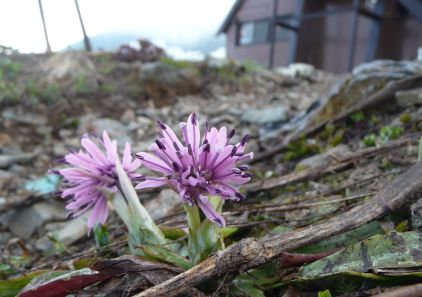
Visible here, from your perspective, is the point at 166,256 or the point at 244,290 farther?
the point at 166,256

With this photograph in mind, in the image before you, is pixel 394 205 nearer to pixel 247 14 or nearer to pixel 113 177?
pixel 113 177

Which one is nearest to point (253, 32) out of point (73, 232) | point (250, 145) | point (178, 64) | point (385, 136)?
point (178, 64)

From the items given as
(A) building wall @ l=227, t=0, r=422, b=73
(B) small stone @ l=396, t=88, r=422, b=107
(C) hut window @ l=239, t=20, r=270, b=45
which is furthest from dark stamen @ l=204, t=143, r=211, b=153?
(C) hut window @ l=239, t=20, r=270, b=45

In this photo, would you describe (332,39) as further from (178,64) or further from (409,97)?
(409,97)

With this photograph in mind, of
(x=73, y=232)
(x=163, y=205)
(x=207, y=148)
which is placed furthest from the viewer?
(x=73, y=232)

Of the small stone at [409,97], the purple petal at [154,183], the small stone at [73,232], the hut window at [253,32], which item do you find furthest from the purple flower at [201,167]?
the hut window at [253,32]

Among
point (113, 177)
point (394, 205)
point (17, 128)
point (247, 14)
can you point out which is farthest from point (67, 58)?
point (247, 14)

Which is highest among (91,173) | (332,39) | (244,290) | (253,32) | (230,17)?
(230,17)
